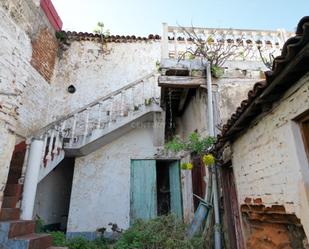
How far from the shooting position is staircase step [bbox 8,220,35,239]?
3.14 meters

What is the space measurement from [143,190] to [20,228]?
382 centimetres

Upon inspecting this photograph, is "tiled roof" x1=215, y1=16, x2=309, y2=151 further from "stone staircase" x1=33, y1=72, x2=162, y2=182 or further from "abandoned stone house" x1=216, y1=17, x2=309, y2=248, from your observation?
"stone staircase" x1=33, y1=72, x2=162, y2=182

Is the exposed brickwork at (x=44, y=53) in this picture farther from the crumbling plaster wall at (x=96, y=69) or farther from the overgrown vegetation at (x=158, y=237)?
the overgrown vegetation at (x=158, y=237)

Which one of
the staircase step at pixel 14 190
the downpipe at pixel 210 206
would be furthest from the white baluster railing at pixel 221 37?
the staircase step at pixel 14 190

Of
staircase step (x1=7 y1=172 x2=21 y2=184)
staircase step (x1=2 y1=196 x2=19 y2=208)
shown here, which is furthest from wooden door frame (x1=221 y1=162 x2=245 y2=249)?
staircase step (x1=7 y1=172 x2=21 y2=184)

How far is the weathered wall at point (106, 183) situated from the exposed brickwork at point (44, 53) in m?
3.23

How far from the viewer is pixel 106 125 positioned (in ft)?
21.5

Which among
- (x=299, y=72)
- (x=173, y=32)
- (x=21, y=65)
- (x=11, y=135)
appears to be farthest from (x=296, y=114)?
(x=173, y=32)

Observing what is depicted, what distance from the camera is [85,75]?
8094 millimetres

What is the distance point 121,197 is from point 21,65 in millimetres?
4507

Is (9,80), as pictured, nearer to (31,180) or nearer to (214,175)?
(31,180)

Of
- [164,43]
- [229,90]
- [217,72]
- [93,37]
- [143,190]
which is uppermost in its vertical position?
[93,37]

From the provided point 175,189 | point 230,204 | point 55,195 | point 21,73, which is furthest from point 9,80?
point 175,189

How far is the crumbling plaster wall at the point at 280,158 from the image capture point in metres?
2.21
